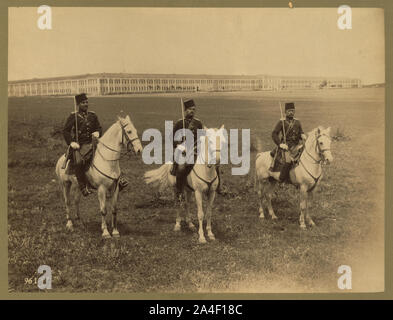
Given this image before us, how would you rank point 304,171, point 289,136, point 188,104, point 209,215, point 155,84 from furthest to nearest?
point 155,84 < point 289,136 < point 304,171 < point 188,104 < point 209,215

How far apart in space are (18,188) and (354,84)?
221 inches

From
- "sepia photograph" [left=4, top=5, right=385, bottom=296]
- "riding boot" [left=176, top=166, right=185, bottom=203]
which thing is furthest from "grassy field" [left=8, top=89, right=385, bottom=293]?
"riding boot" [left=176, top=166, right=185, bottom=203]

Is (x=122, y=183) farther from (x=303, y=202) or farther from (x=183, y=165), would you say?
(x=303, y=202)

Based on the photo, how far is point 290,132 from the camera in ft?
24.3

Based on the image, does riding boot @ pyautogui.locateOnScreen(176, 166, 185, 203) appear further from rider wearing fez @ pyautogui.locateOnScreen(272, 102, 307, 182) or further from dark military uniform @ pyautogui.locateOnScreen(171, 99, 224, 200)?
rider wearing fez @ pyautogui.locateOnScreen(272, 102, 307, 182)

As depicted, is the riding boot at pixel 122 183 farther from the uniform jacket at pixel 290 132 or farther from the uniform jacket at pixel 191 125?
the uniform jacket at pixel 290 132

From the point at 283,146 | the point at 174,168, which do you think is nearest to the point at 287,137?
the point at 283,146

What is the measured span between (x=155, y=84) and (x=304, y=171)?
279 cm

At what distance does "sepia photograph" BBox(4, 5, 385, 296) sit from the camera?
276 inches

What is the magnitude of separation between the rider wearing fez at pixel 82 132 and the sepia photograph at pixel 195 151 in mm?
21

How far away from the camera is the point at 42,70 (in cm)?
739

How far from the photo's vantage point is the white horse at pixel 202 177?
21.2 feet
